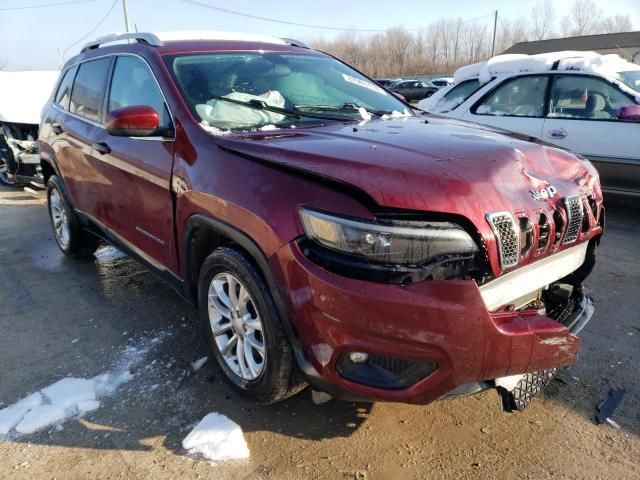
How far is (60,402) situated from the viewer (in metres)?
2.76

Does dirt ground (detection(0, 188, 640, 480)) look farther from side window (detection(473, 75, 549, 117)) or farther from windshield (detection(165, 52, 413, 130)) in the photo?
side window (detection(473, 75, 549, 117))

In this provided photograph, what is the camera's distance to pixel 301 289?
2.07 meters

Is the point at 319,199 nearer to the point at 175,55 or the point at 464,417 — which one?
the point at 464,417

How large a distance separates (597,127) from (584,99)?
0.39 metres

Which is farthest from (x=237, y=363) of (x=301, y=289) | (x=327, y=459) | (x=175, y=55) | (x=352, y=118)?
(x=175, y=55)

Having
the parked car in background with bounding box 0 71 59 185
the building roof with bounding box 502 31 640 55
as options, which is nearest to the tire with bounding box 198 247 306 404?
the parked car in background with bounding box 0 71 59 185

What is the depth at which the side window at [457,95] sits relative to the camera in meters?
6.89

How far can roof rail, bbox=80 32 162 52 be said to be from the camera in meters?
3.40

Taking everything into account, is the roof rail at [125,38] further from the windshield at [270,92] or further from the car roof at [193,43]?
the windshield at [270,92]

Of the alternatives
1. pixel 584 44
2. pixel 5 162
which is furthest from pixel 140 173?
pixel 584 44

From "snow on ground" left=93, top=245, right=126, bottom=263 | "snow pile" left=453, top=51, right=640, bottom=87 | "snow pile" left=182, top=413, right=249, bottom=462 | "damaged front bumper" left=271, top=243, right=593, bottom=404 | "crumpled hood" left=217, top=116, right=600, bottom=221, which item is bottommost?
"snow on ground" left=93, top=245, right=126, bottom=263

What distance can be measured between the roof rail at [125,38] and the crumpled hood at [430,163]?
1273 mm

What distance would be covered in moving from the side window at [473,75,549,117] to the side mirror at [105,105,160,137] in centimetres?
473

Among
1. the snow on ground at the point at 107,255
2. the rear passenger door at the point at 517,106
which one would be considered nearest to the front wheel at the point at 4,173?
the snow on ground at the point at 107,255
